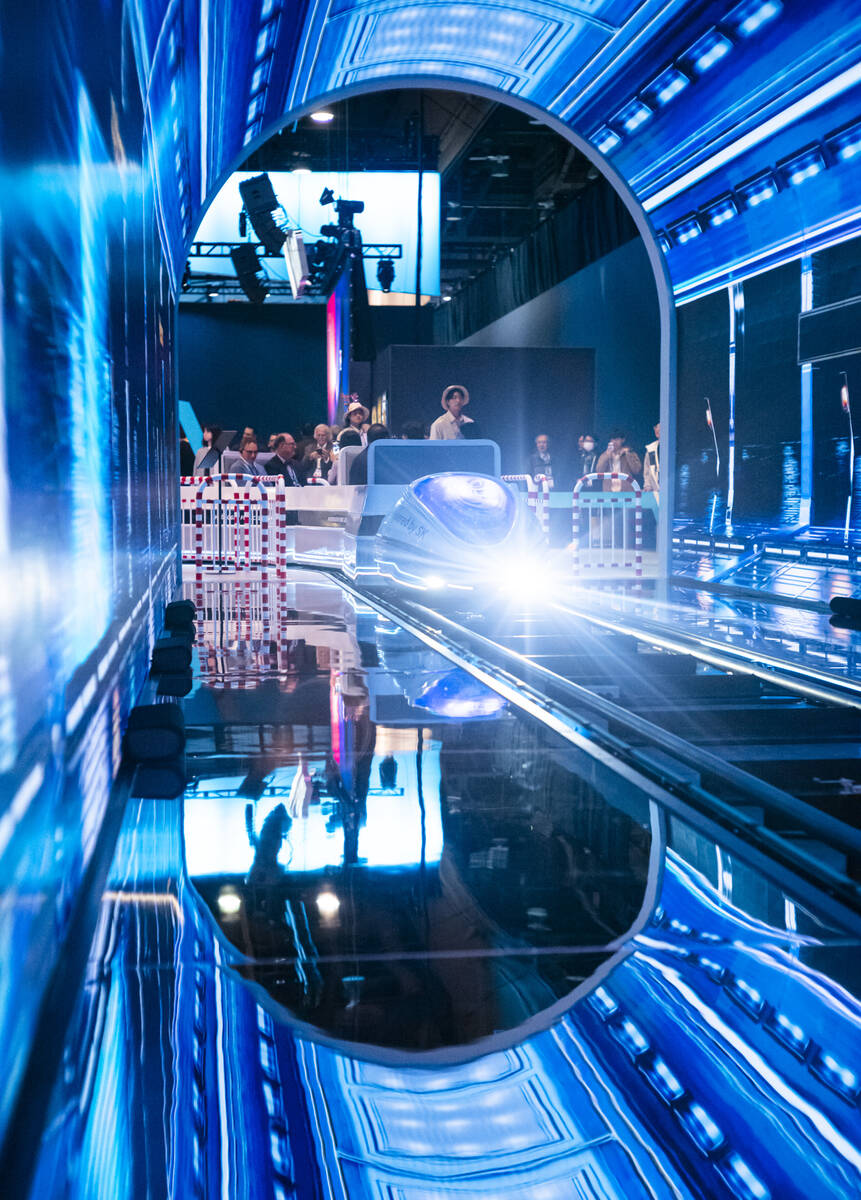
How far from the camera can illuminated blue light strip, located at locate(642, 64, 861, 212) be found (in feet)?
30.2

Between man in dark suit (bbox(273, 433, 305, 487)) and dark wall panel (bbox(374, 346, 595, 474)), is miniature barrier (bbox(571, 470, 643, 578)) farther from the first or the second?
dark wall panel (bbox(374, 346, 595, 474))

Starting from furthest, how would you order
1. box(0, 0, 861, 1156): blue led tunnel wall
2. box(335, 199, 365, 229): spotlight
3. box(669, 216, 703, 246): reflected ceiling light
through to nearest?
1. box(335, 199, 365, 229): spotlight
2. box(669, 216, 703, 246): reflected ceiling light
3. box(0, 0, 861, 1156): blue led tunnel wall

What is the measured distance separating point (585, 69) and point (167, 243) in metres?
4.24

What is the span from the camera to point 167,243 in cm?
912

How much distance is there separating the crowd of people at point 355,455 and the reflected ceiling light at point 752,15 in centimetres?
596

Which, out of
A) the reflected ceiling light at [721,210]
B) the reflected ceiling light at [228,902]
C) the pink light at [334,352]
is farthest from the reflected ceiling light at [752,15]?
the pink light at [334,352]

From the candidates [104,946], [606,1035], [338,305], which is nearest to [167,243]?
[104,946]

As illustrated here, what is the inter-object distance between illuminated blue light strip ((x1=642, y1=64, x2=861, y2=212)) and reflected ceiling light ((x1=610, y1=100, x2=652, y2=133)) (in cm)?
64

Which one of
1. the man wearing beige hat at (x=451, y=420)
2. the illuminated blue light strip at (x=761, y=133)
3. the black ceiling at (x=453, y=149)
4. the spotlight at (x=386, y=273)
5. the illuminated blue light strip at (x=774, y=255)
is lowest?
the man wearing beige hat at (x=451, y=420)

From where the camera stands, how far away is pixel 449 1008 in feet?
8.31

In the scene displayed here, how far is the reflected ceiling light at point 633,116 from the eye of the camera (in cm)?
1119

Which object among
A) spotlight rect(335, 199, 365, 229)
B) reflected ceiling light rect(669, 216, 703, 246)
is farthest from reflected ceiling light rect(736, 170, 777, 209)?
spotlight rect(335, 199, 365, 229)

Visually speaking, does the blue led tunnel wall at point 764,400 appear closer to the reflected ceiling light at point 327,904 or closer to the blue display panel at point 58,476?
the blue display panel at point 58,476

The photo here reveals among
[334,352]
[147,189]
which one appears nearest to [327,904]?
[147,189]
